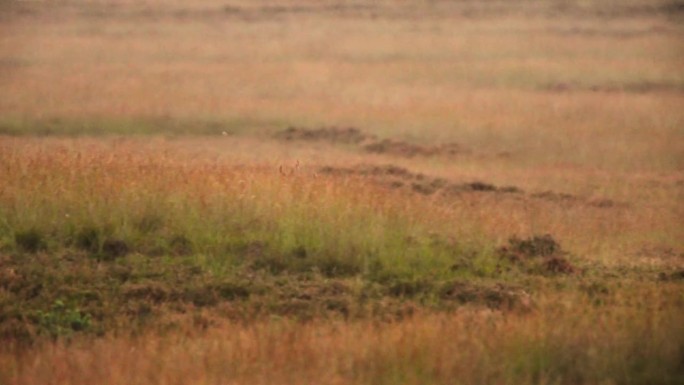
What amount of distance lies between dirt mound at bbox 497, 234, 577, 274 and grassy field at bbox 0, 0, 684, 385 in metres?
0.03

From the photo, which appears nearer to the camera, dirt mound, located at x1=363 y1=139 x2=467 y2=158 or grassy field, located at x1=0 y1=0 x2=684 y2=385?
grassy field, located at x1=0 y1=0 x2=684 y2=385

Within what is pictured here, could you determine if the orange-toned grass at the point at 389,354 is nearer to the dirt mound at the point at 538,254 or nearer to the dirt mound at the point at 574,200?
the dirt mound at the point at 538,254

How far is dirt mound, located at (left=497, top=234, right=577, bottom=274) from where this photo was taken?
30.7 ft

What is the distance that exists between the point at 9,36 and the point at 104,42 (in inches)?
143

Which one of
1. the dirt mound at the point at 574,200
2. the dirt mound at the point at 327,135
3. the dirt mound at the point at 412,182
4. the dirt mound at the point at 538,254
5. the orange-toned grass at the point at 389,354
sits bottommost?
the orange-toned grass at the point at 389,354

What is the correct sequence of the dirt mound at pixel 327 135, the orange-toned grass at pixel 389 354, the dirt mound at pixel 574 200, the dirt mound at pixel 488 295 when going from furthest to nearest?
the dirt mound at pixel 327 135 → the dirt mound at pixel 574 200 → the dirt mound at pixel 488 295 → the orange-toned grass at pixel 389 354

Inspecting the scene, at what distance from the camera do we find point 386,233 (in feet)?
31.9

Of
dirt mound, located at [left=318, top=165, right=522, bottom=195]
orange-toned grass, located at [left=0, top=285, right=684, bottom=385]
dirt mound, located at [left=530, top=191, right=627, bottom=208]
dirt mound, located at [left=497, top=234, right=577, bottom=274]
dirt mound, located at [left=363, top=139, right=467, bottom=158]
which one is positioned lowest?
orange-toned grass, located at [left=0, top=285, right=684, bottom=385]

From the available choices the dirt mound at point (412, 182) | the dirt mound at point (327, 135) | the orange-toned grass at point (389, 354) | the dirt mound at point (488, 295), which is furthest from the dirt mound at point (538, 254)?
the dirt mound at point (327, 135)

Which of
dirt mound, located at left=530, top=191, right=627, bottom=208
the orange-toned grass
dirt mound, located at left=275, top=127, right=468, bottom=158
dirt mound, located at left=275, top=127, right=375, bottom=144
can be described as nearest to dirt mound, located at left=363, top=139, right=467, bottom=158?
dirt mound, located at left=275, top=127, right=468, bottom=158

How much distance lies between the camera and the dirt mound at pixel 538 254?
30.7 ft

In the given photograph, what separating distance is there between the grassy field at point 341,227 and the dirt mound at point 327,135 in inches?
3.6

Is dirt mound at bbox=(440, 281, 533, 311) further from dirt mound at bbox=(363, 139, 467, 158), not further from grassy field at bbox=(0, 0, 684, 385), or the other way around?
dirt mound at bbox=(363, 139, 467, 158)

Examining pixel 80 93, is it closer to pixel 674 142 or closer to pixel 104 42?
pixel 104 42
